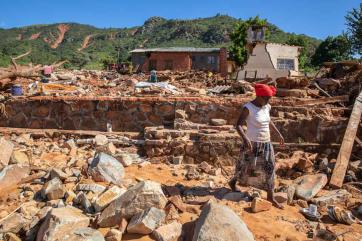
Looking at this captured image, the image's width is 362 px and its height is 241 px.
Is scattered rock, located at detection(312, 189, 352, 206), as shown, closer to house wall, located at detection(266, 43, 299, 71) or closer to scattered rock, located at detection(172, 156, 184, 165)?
scattered rock, located at detection(172, 156, 184, 165)

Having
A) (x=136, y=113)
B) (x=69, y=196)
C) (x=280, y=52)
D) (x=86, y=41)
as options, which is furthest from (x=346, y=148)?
(x=86, y=41)

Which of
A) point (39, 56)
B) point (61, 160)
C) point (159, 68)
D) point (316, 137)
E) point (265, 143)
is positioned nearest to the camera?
point (265, 143)

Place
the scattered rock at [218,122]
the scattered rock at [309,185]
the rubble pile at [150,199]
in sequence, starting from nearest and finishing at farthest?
1. the rubble pile at [150,199]
2. the scattered rock at [309,185]
3. the scattered rock at [218,122]

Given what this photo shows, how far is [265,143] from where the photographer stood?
13.6 ft

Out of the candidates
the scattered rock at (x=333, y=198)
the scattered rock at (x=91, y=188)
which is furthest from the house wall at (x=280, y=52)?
the scattered rock at (x=91, y=188)

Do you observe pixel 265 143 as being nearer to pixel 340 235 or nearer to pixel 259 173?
pixel 259 173

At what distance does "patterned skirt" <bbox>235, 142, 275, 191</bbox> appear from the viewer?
4.13 meters

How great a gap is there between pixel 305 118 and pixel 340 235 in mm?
3442

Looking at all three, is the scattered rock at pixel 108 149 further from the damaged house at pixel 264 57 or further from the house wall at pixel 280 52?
the house wall at pixel 280 52

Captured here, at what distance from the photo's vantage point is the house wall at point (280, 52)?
23.1 metres

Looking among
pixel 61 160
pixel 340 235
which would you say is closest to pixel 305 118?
pixel 340 235

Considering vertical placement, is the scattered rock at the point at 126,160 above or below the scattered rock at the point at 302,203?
above

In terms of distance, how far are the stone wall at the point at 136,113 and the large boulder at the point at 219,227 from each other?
374 centimetres

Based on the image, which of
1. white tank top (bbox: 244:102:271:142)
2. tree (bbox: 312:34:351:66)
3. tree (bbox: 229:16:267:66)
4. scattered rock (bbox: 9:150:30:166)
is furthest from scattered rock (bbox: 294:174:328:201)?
tree (bbox: 312:34:351:66)
